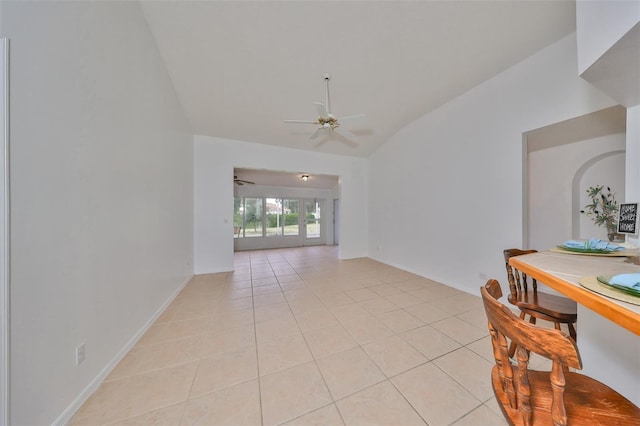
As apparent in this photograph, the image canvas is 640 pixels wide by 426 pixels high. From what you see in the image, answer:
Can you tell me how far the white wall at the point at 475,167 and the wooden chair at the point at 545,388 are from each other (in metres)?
2.32

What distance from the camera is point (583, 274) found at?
0.88 metres

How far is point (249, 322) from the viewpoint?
2.30m

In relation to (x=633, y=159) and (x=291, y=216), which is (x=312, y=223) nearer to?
(x=291, y=216)

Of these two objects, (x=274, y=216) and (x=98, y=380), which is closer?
(x=98, y=380)

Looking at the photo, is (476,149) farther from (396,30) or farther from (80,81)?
(80,81)

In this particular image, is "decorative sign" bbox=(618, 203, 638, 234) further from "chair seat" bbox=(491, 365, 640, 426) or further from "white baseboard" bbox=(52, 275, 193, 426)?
"white baseboard" bbox=(52, 275, 193, 426)

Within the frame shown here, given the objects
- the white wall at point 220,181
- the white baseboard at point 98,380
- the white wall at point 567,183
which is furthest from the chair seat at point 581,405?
the white wall at point 220,181

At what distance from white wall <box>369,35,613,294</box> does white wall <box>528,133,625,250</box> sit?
60.3 inches

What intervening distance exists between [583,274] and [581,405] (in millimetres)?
489

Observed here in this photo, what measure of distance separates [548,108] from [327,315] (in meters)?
3.40

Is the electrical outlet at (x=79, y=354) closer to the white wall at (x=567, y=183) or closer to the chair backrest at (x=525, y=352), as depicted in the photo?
the chair backrest at (x=525, y=352)

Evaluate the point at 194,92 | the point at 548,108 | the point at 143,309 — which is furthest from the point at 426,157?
the point at 143,309

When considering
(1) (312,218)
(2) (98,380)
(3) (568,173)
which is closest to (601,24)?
(3) (568,173)

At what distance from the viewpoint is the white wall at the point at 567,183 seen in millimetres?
2953
